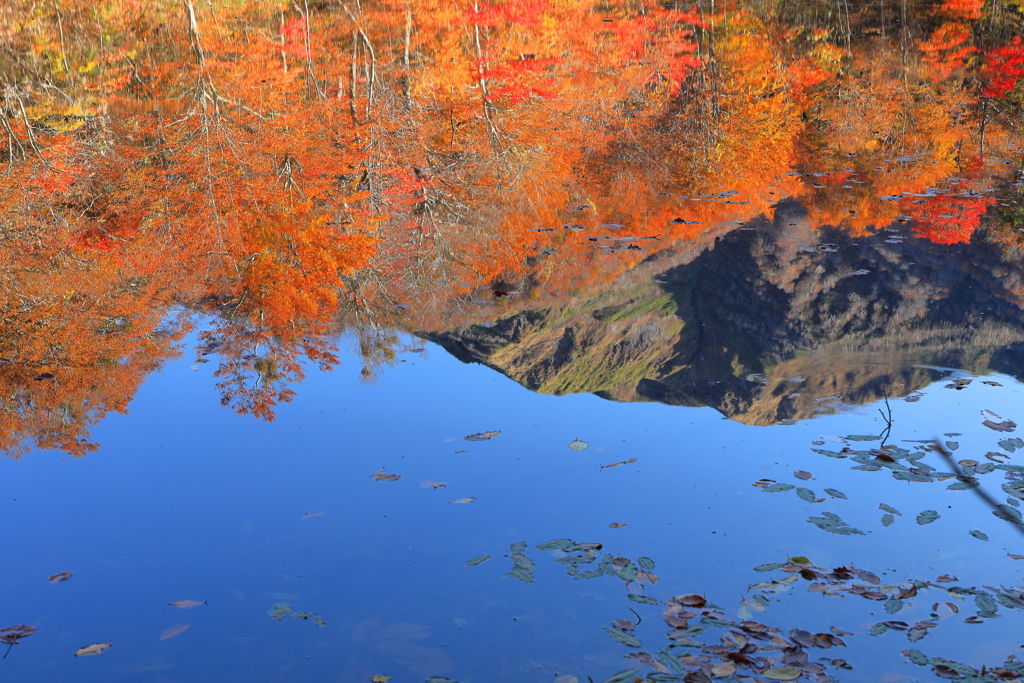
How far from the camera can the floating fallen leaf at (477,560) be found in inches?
168

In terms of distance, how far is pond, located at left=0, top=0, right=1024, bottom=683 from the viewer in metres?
3.84

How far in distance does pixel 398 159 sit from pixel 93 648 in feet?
32.3

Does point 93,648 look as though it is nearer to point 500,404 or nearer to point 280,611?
point 280,611

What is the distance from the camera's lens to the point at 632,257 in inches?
353

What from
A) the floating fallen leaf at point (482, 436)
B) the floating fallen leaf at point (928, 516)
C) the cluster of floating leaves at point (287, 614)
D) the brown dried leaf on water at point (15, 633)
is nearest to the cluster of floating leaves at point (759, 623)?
the floating fallen leaf at point (928, 516)

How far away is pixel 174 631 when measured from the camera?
3812 millimetres

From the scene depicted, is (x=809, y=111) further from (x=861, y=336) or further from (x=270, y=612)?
(x=270, y=612)

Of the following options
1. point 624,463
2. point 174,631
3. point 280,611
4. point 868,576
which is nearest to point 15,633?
point 174,631

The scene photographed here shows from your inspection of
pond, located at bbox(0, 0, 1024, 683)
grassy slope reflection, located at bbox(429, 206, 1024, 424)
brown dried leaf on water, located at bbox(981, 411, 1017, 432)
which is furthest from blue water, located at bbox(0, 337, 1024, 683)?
grassy slope reflection, located at bbox(429, 206, 1024, 424)

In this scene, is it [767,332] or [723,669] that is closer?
Result: [723,669]

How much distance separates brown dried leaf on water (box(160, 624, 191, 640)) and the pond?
0.02 metres

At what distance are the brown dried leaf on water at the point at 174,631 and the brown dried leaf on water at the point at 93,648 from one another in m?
0.25

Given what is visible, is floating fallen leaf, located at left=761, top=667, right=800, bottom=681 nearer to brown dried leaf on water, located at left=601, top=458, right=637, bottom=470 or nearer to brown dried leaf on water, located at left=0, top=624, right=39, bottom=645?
brown dried leaf on water, located at left=601, top=458, right=637, bottom=470

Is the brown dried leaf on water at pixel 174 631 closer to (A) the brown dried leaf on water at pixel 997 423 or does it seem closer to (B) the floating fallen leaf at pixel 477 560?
(B) the floating fallen leaf at pixel 477 560
